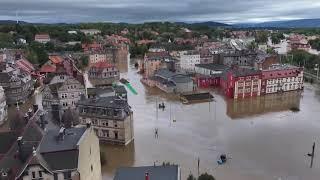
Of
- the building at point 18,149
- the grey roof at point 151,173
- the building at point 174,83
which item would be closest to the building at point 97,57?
the building at point 174,83

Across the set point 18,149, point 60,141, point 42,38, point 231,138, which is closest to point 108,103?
point 231,138

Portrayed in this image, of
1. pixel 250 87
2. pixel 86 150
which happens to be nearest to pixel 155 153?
pixel 86 150

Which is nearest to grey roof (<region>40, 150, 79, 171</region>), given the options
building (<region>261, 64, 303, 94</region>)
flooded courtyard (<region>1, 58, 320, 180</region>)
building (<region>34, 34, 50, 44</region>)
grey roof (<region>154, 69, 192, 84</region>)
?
flooded courtyard (<region>1, 58, 320, 180</region>)

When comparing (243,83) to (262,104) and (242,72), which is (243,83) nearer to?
(242,72)

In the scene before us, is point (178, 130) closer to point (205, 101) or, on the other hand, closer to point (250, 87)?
point (205, 101)

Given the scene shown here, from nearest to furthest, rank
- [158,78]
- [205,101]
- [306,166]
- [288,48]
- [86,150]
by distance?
[86,150], [306,166], [205,101], [158,78], [288,48]

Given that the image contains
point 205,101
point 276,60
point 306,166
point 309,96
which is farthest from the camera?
point 276,60
